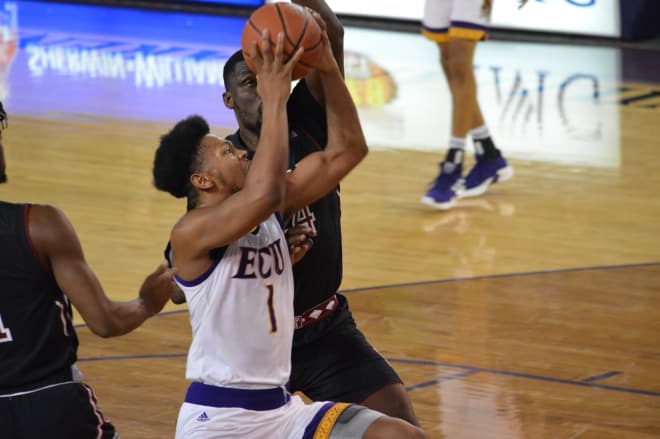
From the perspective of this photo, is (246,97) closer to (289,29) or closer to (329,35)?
(329,35)

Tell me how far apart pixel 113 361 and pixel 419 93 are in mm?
7087

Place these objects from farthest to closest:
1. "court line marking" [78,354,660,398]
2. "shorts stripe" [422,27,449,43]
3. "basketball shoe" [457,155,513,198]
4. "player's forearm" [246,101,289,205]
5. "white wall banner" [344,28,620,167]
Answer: "white wall banner" [344,28,620,167] → "basketball shoe" [457,155,513,198] → "shorts stripe" [422,27,449,43] → "court line marking" [78,354,660,398] → "player's forearm" [246,101,289,205]

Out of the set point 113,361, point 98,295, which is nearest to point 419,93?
point 113,361

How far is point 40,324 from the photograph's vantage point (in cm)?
345

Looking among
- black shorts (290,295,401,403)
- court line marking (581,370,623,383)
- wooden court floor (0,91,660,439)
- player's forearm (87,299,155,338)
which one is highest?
player's forearm (87,299,155,338)

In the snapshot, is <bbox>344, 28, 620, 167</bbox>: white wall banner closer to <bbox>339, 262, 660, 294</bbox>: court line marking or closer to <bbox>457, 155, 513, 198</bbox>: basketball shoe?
<bbox>457, 155, 513, 198</bbox>: basketball shoe

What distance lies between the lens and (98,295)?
139 inches

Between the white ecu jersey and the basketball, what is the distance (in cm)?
53

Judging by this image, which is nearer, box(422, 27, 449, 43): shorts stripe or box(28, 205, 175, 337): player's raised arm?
box(28, 205, 175, 337): player's raised arm

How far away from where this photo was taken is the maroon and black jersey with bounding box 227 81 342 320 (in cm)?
428

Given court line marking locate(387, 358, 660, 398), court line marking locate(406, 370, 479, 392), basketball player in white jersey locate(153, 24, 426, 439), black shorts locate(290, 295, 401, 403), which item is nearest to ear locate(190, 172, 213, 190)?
basketball player in white jersey locate(153, 24, 426, 439)

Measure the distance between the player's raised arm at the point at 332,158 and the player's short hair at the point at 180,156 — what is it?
0.39 m

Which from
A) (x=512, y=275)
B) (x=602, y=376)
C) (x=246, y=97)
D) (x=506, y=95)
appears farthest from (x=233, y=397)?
(x=506, y=95)

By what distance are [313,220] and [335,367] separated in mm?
492
